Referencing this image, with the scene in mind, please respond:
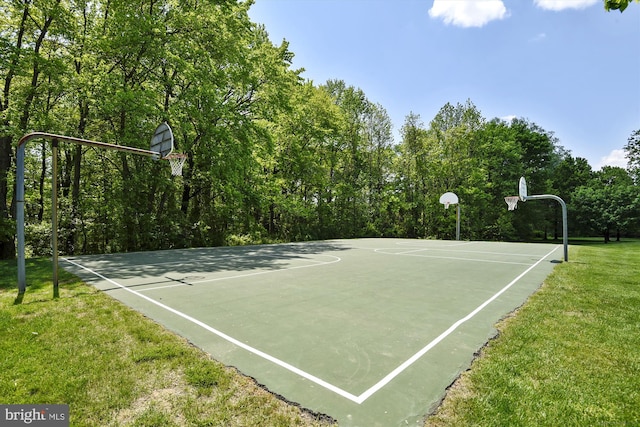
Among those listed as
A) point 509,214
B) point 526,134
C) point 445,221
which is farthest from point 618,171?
point 445,221

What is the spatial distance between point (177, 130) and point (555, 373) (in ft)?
50.9

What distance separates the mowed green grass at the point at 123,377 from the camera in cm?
231

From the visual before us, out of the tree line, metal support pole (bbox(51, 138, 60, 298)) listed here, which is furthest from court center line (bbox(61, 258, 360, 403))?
the tree line

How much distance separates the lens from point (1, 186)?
11055 millimetres

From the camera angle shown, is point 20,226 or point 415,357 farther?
point 20,226

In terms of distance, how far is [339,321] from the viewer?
14.4 feet

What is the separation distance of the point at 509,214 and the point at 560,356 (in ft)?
98.9

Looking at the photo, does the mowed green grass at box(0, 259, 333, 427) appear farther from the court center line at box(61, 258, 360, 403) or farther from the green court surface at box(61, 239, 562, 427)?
the court center line at box(61, 258, 360, 403)

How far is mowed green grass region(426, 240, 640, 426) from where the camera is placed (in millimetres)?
2324

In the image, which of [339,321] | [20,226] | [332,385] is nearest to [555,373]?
[332,385]

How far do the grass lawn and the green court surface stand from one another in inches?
8.1

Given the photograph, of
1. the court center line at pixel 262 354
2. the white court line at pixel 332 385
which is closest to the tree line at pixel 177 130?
the court center line at pixel 262 354

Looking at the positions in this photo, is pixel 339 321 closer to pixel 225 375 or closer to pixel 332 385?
pixel 332 385

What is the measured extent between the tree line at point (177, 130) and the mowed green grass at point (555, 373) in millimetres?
13393
